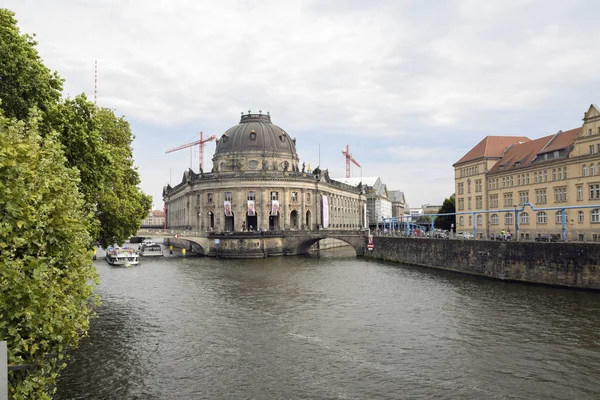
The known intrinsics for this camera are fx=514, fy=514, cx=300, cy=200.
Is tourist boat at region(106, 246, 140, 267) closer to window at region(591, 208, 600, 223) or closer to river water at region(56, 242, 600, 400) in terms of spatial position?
river water at region(56, 242, 600, 400)

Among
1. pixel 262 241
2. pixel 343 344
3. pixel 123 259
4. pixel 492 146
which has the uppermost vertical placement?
pixel 492 146

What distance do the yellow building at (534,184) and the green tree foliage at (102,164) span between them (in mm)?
35297

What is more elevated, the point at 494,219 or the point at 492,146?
the point at 492,146

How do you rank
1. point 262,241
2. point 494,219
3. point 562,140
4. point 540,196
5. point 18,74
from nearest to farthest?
point 18,74 < point 562,140 < point 540,196 < point 494,219 < point 262,241

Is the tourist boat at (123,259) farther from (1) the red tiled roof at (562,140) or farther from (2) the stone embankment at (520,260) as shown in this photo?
(1) the red tiled roof at (562,140)

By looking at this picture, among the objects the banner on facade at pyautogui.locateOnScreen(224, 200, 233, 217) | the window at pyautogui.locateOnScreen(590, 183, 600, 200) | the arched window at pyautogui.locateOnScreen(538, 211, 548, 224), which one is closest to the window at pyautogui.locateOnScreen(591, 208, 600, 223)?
the window at pyautogui.locateOnScreen(590, 183, 600, 200)

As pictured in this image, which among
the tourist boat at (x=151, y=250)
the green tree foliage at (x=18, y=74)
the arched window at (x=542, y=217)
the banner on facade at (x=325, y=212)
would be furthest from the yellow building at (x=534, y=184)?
the tourist boat at (x=151, y=250)

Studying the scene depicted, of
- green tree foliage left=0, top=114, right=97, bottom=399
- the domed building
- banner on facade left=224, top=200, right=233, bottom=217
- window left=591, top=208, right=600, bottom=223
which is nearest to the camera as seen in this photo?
green tree foliage left=0, top=114, right=97, bottom=399

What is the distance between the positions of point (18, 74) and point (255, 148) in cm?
9193

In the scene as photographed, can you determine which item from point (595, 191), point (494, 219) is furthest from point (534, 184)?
point (595, 191)

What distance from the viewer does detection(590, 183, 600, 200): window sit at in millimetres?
58531

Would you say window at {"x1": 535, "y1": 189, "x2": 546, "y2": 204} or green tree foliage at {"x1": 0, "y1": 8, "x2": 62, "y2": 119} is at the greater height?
green tree foliage at {"x1": 0, "y1": 8, "x2": 62, "y2": 119}

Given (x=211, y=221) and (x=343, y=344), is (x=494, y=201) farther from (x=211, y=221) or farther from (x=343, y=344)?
(x=343, y=344)

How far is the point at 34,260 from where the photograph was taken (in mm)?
11438
